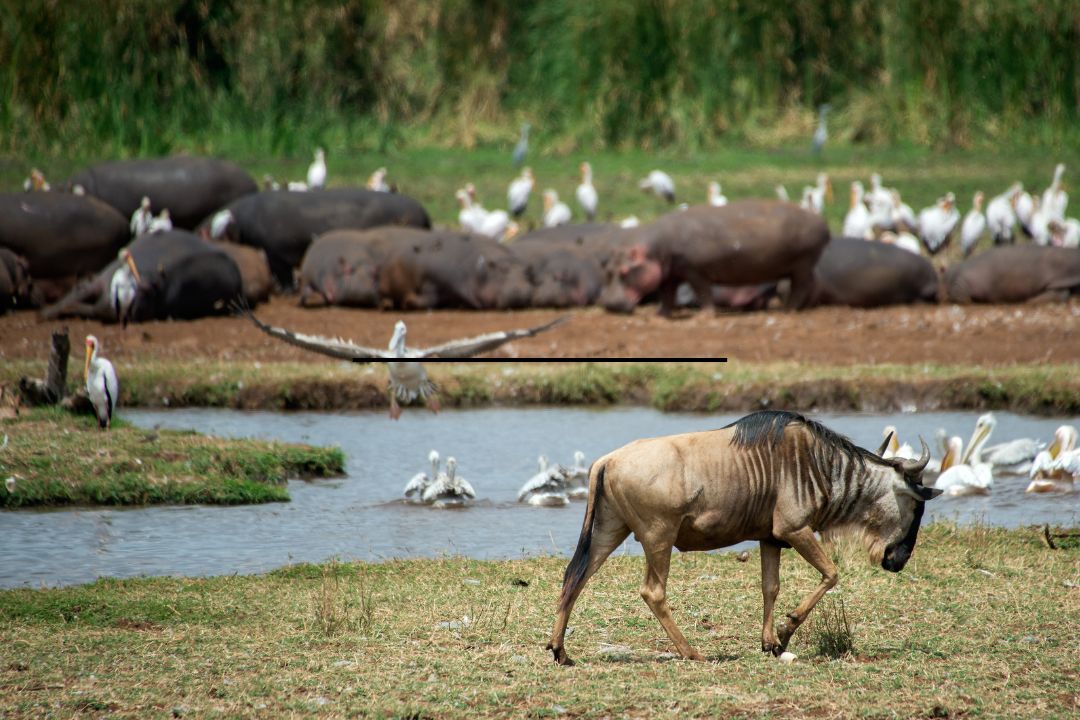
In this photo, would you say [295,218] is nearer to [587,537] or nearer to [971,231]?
[971,231]

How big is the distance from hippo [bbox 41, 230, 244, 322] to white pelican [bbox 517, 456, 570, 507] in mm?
7246

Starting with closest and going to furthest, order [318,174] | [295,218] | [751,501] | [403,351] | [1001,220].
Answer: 1. [751,501]
2. [403,351]
3. [295,218]
4. [1001,220]
5. [318,174]

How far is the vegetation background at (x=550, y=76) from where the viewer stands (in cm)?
2675

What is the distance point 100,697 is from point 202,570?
2.84 metres

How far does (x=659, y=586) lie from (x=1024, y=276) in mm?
12801

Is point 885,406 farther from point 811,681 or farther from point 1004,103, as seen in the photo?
point 1004,103

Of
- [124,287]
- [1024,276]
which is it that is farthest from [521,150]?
[124,287]

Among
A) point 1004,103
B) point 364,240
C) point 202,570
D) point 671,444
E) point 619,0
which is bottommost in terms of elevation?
point 202,570

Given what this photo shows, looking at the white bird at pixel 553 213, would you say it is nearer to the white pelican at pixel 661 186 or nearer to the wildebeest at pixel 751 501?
the white pelican at pixel 661 186

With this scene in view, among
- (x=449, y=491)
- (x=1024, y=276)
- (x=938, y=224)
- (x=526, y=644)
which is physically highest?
(x=938, y=224)

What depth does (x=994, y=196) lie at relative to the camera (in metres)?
24.0

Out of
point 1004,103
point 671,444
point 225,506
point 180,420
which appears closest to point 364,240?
point 180,420

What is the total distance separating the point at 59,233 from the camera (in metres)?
18.2

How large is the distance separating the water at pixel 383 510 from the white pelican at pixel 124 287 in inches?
114
